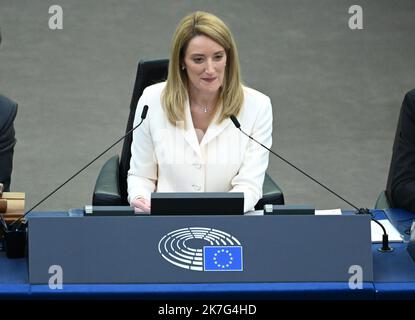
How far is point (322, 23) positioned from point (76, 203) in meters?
2.92

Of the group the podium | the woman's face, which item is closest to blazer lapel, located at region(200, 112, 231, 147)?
the woman's face

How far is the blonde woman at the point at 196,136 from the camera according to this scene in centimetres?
446

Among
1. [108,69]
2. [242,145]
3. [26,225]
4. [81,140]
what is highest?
[108,69]

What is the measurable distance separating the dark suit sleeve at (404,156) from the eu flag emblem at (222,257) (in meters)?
1.27

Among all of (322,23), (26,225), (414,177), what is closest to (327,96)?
(322,23)

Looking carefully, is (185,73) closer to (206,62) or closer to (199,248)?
(206,62)

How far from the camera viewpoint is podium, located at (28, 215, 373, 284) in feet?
11.4

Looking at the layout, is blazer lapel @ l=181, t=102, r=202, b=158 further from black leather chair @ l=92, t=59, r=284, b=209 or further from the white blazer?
black leather chair @ l=92, t=59, r=284, b=209

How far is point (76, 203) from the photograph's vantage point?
645 centimetres

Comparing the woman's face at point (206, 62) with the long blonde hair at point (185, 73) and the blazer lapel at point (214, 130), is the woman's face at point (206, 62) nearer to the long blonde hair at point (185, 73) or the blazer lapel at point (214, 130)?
the long blonde hair at point (185, 73)

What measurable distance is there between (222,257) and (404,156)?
1.46m

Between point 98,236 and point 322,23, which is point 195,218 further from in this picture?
point 322,23

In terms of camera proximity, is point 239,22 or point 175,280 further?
point 239,22

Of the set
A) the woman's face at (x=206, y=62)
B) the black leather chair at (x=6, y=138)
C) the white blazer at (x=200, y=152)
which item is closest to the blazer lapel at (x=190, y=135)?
the white blazer at (x=200, y=152)
